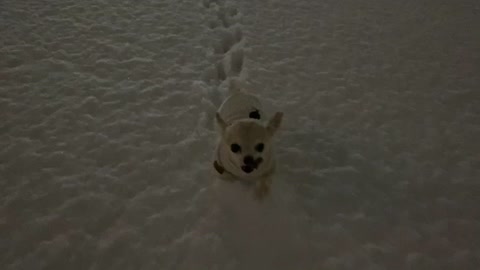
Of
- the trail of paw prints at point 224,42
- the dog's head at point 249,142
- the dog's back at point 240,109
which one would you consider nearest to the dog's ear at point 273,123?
the dog's head at point 249,142

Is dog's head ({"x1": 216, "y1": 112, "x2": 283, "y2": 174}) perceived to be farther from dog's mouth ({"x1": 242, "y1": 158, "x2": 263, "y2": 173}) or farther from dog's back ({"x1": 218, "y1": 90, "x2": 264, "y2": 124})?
dog's back ({"x1": 218, "y1": 90, "x2": 264, "y2": 124})

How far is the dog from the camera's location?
3.97 ft

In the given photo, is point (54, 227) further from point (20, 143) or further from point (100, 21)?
point (100, 21)

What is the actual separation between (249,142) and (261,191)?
175mm

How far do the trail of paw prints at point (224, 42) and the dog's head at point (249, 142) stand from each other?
21.2 inches

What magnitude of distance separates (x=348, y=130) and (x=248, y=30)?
0.66 meters

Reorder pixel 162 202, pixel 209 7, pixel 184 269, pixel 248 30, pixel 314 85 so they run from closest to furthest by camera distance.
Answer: pixel 184 269 → pixel 162 202 → pixel 314 85 → pixel 248 30 → pixel 209 7

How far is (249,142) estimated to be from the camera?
121cm

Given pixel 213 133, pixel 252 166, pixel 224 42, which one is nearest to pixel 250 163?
pixel 252 166

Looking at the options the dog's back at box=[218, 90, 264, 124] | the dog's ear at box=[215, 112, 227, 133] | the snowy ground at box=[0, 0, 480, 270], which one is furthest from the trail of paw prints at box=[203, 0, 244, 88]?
Answer: the dog's ear at box=[215, 112, 227, 133]

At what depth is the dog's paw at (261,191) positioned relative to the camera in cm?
A: 132

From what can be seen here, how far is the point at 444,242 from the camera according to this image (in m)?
1.25

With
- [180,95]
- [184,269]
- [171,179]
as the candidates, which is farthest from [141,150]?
[184,269]

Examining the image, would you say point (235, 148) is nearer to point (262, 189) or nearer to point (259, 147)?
point (259, 147)
